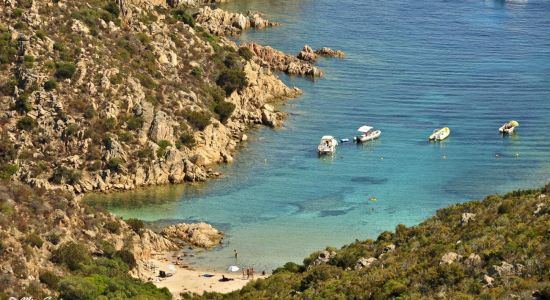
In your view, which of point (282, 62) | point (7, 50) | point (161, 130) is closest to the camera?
point (161, 130)

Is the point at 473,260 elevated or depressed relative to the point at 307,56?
elevated

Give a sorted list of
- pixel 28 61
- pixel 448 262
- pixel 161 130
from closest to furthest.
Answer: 1. pixel 448 262
2. pixel 161 130
3. pixel 28 61

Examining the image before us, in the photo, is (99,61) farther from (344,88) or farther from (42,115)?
(344,88)

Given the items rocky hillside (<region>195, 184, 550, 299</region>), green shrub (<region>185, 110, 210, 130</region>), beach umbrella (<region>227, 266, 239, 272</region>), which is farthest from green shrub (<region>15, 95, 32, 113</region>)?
rocky hillside (<region>195, 184, 550, 299</region>)

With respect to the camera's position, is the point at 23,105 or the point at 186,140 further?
the point at 186,140

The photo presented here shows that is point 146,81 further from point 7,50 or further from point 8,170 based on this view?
point 8,170

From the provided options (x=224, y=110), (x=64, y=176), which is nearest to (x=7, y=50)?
(x=64, y=176)

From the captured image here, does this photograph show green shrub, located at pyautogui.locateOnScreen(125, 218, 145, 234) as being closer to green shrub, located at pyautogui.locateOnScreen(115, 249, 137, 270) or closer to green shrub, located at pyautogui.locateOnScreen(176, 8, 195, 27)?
green shrub, located at pyautogui.locateOnScreen(115, 249, 137, 270)

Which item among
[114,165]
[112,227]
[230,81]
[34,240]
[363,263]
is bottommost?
[112,227]
